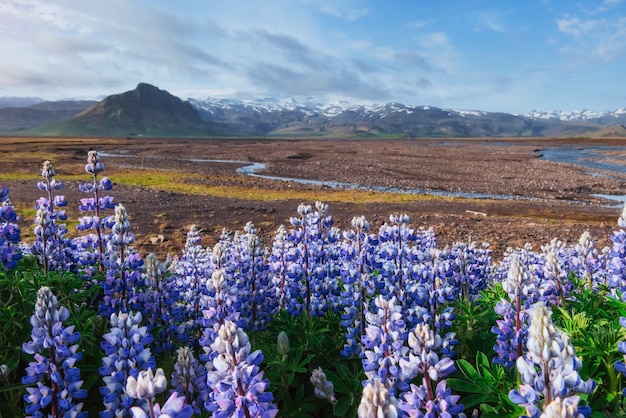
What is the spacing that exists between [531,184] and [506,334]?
37672mm

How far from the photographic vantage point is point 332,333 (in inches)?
170

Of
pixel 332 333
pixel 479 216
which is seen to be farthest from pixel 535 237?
pixel 332 333

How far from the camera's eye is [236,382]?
196 cm

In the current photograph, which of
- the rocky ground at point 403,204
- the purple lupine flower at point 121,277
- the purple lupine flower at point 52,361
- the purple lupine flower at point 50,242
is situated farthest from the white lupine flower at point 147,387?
the rocky ground at point 403,204

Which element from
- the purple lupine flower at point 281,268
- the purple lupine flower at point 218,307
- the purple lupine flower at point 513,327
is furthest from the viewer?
the purple lupine flower at point 281,268

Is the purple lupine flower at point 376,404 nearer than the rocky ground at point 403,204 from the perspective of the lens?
Yes

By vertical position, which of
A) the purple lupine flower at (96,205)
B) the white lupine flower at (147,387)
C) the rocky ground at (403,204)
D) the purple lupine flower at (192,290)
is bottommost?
the rocky ground at (403,204)

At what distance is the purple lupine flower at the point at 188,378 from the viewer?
2.42 metres

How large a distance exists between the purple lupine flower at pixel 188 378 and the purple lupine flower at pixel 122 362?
0.58 feet

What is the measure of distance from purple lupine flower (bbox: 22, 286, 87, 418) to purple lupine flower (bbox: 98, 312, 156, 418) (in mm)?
167

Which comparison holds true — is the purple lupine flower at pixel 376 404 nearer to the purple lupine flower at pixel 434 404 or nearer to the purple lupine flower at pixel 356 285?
the purple lupine flower at pixel 434 404

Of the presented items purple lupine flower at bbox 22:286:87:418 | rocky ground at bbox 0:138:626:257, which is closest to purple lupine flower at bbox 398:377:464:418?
purple lupine flower at bbox 22:286:87:418

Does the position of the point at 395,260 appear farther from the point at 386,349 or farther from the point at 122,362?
the point at 122,362

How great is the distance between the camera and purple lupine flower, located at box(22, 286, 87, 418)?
2.37m
